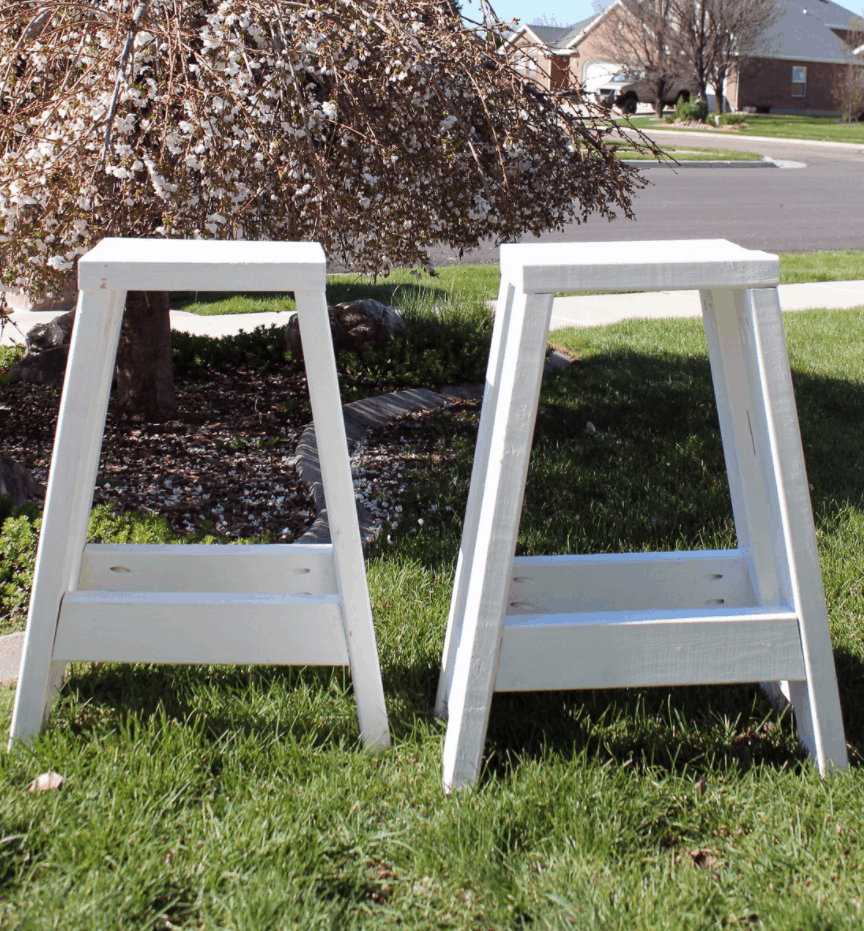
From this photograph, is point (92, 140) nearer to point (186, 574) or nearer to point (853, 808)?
point (186, 574)

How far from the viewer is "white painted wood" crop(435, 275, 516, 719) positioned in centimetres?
206

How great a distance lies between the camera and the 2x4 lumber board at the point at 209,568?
2145 mm

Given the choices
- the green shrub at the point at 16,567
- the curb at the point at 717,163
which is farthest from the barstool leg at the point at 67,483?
the curb at the point at 717,163

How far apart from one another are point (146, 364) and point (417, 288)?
133 inches

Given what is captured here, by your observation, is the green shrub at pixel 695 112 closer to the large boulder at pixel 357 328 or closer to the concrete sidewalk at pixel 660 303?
the concrete sidewalk at pixel 660 303

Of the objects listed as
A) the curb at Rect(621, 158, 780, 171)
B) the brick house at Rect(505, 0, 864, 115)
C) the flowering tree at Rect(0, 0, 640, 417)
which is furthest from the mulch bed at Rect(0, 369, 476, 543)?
the brick house at Rect(505, 0, 864, 115)

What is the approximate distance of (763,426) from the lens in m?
1.80

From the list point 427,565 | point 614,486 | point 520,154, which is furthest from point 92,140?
point 614,486

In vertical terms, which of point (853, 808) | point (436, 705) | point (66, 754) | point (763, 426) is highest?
point (763, 426)

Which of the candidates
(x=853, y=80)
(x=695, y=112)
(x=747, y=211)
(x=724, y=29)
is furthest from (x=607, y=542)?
(x=853, y=80)

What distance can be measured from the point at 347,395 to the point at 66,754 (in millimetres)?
3240

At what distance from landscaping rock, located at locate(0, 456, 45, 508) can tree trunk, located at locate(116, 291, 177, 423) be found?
3.38 feet

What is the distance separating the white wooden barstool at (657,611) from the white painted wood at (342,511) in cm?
20

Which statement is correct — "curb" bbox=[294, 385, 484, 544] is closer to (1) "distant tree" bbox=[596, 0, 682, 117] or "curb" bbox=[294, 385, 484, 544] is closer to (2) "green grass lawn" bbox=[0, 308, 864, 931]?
(2) "green grass lawn" bbox=[0, 308, 864, 931]
